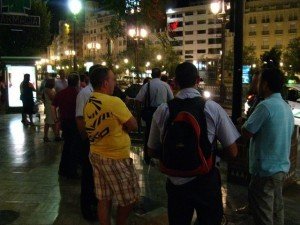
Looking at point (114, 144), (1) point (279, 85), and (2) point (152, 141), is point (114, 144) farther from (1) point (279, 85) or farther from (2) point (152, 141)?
(1) point (279, 85)

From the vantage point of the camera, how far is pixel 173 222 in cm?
342

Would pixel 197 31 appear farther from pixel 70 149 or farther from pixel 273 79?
pixel 273 79

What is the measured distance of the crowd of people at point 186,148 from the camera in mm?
3191

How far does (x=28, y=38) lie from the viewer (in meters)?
31.0

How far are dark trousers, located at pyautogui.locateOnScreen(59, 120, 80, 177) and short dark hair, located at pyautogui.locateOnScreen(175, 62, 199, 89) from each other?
165 inches

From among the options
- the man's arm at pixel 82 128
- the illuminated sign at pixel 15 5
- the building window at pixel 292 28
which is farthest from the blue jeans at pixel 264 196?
the building window at pixel 292 28

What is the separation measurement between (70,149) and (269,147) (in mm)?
4185

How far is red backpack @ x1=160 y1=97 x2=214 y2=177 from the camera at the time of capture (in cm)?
309

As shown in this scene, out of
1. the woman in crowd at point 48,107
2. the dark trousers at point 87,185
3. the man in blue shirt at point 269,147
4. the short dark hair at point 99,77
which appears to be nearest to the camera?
the man in blue shirt at point 269,147

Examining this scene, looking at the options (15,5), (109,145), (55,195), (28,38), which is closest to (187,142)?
(109,145)

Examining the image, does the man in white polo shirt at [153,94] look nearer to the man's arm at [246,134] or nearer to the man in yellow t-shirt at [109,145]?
the man in yellow t-shirt at [109,145]

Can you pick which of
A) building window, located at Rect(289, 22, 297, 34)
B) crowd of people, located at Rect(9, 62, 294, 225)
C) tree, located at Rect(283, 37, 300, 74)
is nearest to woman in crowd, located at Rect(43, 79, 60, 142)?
crowd of people, located at Rect(9, 62, 294, 225)

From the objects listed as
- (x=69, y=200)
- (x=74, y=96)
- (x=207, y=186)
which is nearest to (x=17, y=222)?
(x=69, y=200)

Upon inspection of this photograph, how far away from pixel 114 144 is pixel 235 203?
9.03 feet
